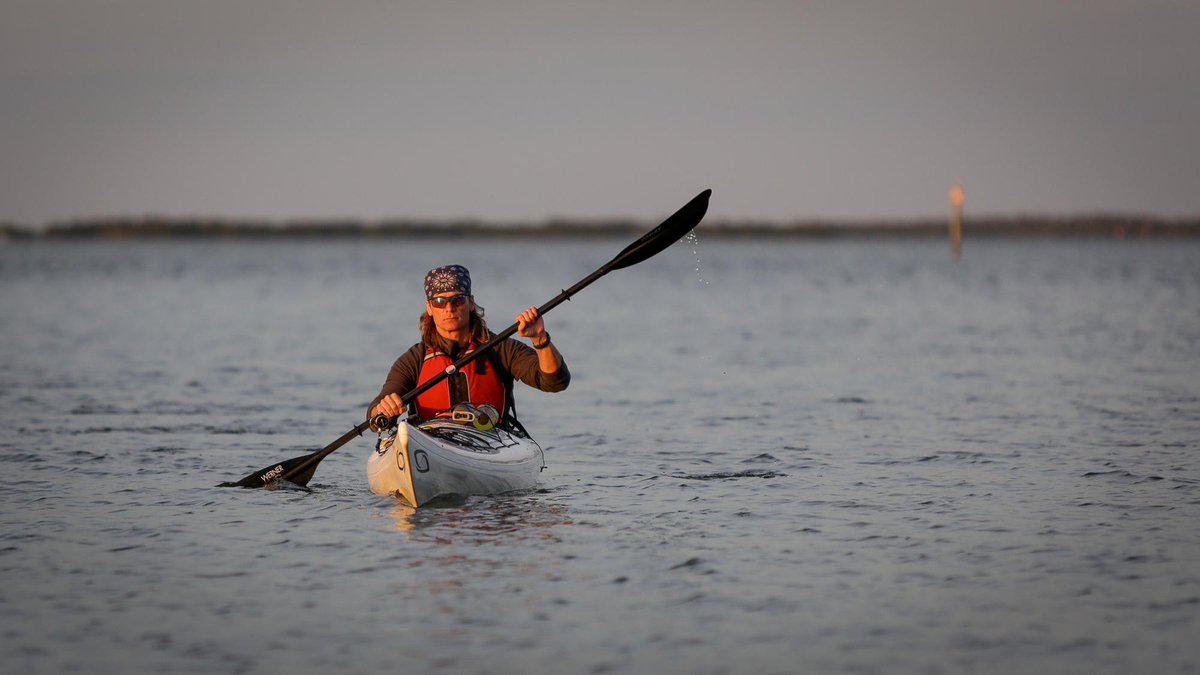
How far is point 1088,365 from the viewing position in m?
22.6

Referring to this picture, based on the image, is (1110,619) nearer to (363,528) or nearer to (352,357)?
(363,528)

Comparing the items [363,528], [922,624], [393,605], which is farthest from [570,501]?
[922,624]

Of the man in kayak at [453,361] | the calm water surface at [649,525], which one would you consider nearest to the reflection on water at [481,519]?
the calm water surface at [649,525]

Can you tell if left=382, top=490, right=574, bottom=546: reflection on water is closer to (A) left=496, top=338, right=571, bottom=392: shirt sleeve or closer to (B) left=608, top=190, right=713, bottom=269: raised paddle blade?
(A) left=496, top=338, right=571, bottom=392: shirt sleeve

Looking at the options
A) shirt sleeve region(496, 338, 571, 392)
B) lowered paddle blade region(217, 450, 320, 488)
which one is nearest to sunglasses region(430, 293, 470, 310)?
shirt sleeve region(496, 338, 571, 392)

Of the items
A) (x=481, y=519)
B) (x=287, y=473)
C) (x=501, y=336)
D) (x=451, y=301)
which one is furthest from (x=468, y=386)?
(x=287, y=473)

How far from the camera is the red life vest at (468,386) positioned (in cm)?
1146

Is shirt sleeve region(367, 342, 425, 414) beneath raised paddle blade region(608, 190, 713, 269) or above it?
beneath

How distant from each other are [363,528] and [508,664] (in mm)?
3515

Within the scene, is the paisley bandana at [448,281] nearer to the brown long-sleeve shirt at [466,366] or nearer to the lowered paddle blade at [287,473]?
the brown long-sleeve shirt at [466,366]

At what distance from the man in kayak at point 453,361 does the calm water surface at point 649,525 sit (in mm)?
830

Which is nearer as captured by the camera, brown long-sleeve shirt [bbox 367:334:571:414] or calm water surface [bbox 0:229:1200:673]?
calm water surface [bbox 0:229:1200:673]

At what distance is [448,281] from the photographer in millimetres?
10945

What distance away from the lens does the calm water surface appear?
7562 millimetres
